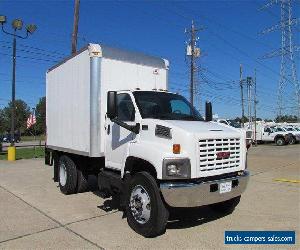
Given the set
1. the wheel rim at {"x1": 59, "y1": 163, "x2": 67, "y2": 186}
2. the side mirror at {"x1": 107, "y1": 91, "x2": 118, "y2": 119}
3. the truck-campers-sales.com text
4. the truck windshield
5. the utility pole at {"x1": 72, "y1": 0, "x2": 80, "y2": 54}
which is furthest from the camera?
the utility pole at {"x1": 72, "y1": 0, "x2": 80, "y2": 54}

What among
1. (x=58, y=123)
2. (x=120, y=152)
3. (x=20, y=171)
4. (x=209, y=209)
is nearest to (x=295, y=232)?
(x=209, y=209)

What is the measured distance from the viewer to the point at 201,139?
5.96 m

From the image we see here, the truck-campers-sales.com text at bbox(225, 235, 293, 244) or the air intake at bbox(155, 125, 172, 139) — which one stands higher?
the air intake at bbox(155, 125, 172, 139)

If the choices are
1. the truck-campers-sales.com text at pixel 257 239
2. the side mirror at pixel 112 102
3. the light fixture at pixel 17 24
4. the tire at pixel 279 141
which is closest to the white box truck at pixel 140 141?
the side mirror at pixel 112 102

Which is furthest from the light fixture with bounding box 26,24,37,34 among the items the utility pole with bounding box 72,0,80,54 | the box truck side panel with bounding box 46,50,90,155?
the box truck side panel with bounding box 46,50,90,155

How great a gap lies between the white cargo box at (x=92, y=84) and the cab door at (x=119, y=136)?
28 centimetres

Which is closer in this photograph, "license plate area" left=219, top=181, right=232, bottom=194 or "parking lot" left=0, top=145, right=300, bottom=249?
"parking lot" left=0, top=145, right=300, bottom=249

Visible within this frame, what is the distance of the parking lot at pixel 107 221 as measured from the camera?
579 cm

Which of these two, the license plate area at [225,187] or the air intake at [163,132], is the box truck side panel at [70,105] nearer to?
the air intake at [163,132]

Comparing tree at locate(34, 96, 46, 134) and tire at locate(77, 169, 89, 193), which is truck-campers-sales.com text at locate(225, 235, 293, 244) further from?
tree at locate(34, 96, 46, 134)

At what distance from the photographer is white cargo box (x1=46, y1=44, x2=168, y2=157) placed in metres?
7.82

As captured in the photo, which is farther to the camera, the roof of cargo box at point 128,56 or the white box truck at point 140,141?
the roof of cargo box at point 128,56

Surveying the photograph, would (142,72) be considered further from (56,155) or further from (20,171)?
(20,171)

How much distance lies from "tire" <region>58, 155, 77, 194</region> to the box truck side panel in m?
0.34
